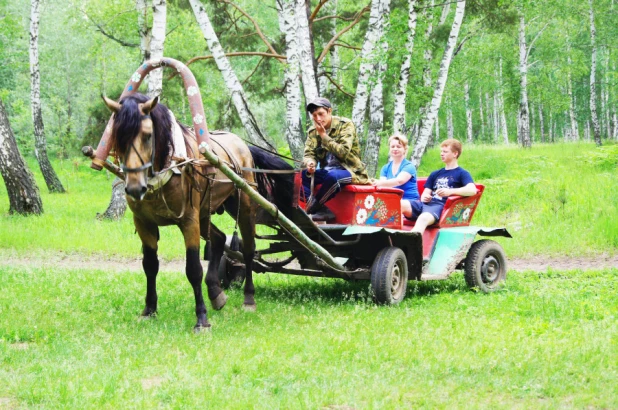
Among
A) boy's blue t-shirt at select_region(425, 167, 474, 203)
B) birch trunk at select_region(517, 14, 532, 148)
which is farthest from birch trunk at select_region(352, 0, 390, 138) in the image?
birch trunk at select_region(517, 14, 532, 148)

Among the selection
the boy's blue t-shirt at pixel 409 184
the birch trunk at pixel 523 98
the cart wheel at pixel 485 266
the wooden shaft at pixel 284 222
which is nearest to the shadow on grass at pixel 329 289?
the cart wheel at pixel 485 266

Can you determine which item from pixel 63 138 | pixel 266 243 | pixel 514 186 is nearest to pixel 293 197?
pixel 266 243

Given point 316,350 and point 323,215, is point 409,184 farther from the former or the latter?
point 316,350

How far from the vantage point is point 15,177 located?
15.0 metres

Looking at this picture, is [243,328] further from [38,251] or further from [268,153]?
[38,251]

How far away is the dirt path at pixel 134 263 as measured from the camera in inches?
416

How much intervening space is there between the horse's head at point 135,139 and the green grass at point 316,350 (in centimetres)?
133

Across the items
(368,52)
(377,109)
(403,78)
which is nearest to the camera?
(368,52)

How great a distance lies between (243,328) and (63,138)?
26435mm

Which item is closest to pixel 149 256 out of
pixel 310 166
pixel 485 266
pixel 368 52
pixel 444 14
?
pixel 310 166

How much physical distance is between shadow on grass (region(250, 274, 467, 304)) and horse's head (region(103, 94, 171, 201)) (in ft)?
8.84

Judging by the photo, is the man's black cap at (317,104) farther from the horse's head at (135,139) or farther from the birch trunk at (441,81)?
the birch trunk at (441,81)

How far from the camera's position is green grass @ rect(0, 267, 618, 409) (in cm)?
454

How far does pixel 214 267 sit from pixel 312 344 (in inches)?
82.9
